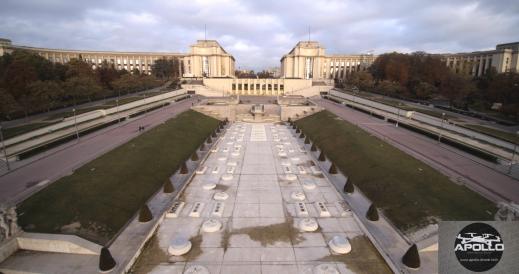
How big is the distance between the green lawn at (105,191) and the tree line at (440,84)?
158 ft

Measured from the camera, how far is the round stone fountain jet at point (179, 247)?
50.4 feet

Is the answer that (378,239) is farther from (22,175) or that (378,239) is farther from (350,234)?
(22,175)

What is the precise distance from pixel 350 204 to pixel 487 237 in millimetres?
16174

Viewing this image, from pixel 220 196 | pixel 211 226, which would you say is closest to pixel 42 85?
pixel 220 196

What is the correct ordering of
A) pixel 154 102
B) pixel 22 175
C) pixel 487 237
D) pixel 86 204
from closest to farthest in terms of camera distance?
pixel 487 237
pixel 86 204
pixel 22 175
pixel 154 102

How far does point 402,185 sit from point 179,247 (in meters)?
18.1

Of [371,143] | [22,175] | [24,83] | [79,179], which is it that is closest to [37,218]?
[79,179]

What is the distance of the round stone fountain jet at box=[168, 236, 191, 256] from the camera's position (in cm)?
1537

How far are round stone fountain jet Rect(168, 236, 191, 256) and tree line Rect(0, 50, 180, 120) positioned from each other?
3403 centimetres

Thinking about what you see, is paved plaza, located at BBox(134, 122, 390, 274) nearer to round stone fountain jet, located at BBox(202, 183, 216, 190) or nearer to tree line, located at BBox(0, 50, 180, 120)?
round stone fountain jet, located at BBox(202, 183, 216, 190)

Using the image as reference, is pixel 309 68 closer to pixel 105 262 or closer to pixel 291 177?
pixel 291 177

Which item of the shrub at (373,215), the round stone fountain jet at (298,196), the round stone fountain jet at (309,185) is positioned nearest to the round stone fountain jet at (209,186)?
the round stone fountain jet at (298,196)

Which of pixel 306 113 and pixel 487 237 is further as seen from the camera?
pixel 306 113

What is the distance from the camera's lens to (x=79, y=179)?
23047 millimetres
